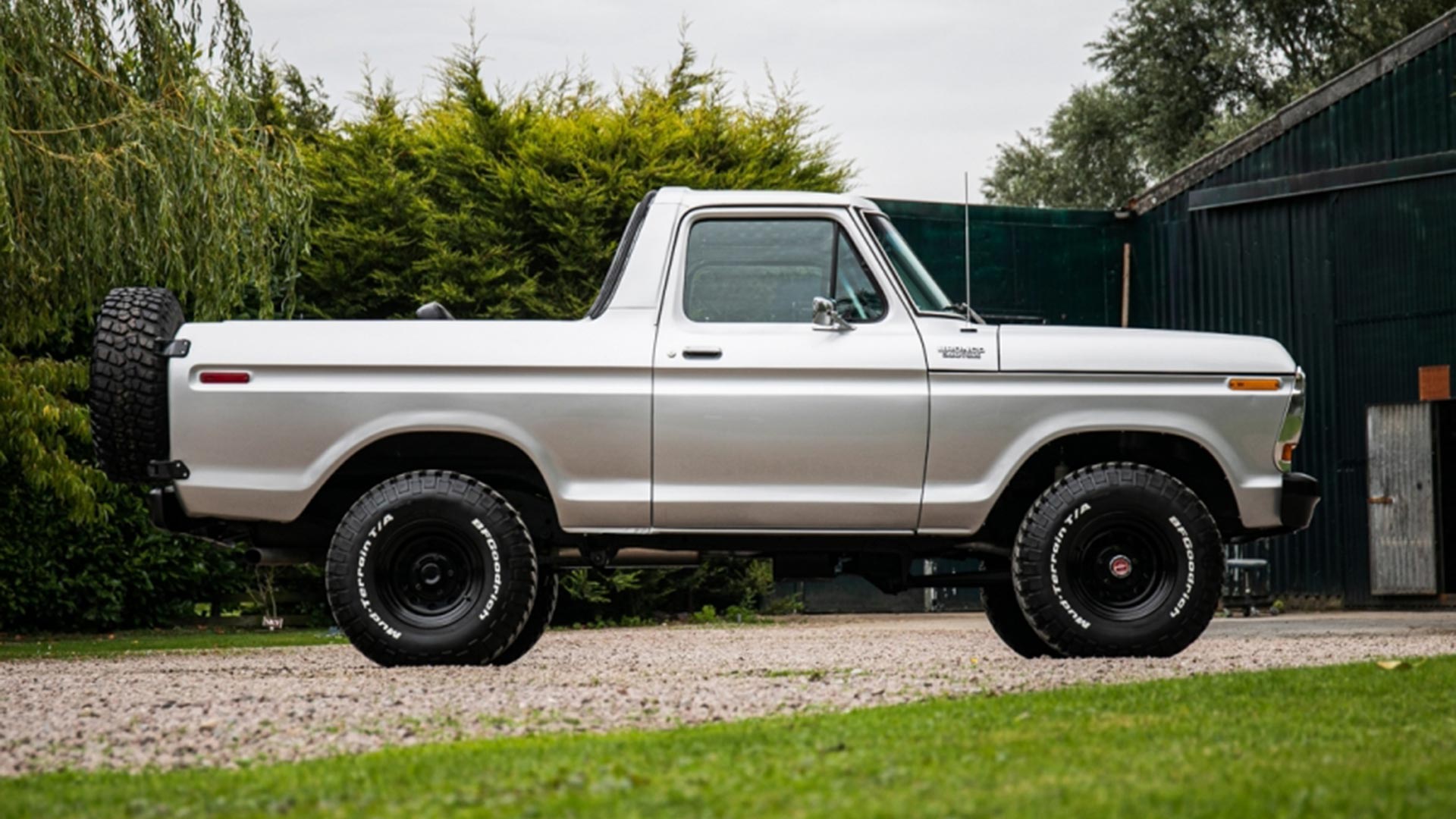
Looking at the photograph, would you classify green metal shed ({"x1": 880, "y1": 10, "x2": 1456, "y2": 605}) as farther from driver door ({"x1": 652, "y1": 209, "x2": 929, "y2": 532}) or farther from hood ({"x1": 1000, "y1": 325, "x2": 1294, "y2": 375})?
driver door ({"x1": 652, "y1": 209, "x2": 929, "y2": 532})

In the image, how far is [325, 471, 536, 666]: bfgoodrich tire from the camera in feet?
24.8

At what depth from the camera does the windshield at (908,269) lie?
8.03 metres

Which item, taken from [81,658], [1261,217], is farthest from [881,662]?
[1261,217]

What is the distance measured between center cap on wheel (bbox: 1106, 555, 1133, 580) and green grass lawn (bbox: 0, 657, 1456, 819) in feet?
6.43

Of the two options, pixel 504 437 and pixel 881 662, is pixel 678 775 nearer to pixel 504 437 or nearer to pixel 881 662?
pixel 504 437

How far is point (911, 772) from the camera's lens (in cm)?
446

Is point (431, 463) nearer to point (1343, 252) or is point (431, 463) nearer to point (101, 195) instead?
point (101, 195)

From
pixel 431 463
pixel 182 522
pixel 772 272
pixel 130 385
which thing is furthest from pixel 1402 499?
pixel 130 385

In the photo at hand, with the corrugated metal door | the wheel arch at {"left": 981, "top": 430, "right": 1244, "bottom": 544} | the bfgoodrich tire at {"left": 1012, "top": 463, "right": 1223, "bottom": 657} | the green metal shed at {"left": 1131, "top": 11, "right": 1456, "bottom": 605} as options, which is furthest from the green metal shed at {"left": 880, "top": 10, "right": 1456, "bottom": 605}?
the bfgoodrich tire at {"left": 1012, "top": 463, "right": 1223, "bottom": 657}

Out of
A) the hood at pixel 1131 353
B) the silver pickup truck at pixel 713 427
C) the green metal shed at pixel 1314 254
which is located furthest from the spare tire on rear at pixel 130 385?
the green metal shed at pixel 1314 254

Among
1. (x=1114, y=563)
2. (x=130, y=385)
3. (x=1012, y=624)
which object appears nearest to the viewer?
(x=130, y=385)

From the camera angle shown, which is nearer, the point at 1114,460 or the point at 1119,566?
the point at 1119,566

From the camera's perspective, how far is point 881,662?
345 inches

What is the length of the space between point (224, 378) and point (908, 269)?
10.5 ft
